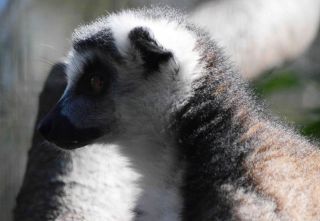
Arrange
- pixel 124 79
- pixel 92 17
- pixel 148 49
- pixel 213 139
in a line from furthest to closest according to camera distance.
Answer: pixel 92 17
pixel 124 79
pixel 148 49
pixel 213 139

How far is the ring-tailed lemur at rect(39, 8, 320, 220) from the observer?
2.25 meters

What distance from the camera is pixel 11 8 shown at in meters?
4.89

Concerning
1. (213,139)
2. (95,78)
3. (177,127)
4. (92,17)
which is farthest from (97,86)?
(92,17)

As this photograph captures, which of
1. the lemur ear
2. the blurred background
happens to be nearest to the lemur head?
the lemur ear

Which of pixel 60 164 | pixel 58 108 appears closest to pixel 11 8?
pixel 60 164

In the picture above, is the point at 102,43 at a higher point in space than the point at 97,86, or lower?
higher

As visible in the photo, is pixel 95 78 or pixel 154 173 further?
pixel 95 78

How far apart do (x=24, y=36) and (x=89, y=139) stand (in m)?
2.18

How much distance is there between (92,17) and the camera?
4.70 metres

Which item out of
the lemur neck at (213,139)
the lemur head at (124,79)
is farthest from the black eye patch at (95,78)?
the lemur neck at (213,139)

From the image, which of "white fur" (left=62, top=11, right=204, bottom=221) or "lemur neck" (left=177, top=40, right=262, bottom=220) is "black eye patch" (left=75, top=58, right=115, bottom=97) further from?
"lemur neck" (left=177, top=40, right=262, bottom=220)

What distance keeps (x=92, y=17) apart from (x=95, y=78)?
7.16 feet

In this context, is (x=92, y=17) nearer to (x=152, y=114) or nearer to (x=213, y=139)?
(x=152, y=114)

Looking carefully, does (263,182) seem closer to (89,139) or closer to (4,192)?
(89,139)
